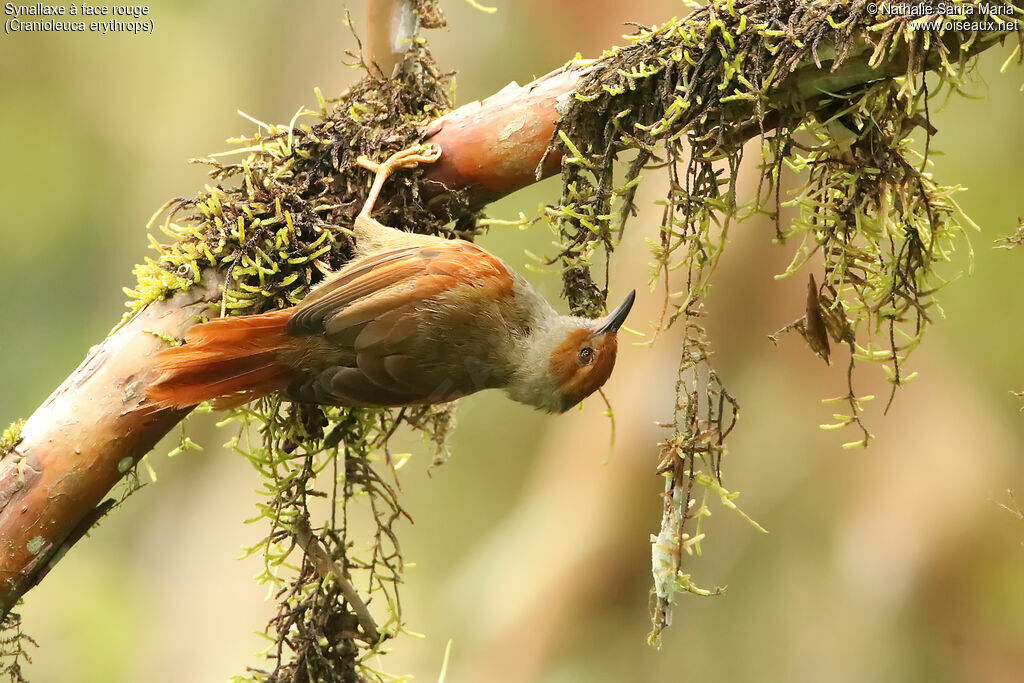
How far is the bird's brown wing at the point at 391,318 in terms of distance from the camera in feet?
8.12

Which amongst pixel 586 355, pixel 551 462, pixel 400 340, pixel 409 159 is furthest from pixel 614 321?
pixel 551 462

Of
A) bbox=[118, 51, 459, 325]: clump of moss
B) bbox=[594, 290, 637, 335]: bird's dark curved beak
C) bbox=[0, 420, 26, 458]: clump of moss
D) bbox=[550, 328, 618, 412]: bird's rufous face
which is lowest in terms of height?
bbox=[550, 328, 618, 412]: bird's rufous face

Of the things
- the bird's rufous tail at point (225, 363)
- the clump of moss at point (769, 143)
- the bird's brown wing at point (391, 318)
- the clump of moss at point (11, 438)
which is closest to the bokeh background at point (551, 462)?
the bird's brown wing at point (391, 318)

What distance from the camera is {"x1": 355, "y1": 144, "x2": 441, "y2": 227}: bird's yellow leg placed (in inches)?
102

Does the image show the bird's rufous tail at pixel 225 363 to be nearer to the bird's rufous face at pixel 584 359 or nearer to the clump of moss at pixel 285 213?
the clump of moss at pixel 285 213

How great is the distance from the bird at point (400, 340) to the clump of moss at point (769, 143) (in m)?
0.36

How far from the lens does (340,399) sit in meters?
2.48

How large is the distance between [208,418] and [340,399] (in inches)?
175

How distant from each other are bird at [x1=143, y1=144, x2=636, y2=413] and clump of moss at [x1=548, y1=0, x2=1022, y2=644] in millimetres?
358

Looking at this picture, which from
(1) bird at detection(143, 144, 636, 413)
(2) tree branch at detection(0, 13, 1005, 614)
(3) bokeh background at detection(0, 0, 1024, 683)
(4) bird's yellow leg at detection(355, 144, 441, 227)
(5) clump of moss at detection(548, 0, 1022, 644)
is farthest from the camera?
(3) bokeh background at detection(0, 0, 1024, 683)

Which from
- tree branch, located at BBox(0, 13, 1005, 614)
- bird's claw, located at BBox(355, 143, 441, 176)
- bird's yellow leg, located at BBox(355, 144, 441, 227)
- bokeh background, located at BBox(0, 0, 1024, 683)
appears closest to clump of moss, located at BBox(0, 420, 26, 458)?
tree branch, located at BBox(0, 13, 1005, 614)

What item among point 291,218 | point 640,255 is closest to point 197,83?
point 640,255

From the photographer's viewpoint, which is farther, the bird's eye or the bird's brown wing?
the bird's eye

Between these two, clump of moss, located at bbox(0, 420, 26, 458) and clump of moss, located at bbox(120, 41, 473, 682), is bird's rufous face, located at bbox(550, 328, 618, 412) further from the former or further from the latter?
clump of moss, located at bbox(0, 420, 26, 458)
